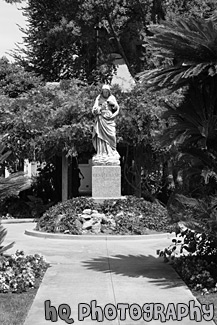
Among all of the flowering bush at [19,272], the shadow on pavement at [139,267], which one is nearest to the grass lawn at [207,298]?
the shadow on pavement at [139,267]

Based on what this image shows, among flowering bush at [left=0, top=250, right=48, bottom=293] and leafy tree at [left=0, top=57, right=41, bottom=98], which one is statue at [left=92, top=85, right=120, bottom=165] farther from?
leafy tree at [left=0, top=57, right=41, bottom=98]

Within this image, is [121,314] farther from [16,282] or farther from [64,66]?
[64,66]

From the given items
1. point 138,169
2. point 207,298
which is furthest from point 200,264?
point 138,169

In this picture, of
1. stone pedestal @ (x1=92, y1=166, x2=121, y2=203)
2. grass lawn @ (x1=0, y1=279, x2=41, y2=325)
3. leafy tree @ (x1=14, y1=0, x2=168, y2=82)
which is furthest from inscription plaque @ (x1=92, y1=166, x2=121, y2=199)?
leafy tree @ (x1=14, y1=0, x2=168, y2=82)

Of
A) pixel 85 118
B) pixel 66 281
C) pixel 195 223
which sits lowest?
pixel 66 281

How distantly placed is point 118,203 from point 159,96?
6.33m

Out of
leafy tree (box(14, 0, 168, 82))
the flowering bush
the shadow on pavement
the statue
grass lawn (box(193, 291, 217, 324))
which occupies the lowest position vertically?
the shadow on pavement

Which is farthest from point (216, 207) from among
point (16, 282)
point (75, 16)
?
point (75, 16)

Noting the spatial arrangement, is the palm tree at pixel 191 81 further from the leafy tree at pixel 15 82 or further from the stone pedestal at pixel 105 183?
the leafy tree at pixel 15 82

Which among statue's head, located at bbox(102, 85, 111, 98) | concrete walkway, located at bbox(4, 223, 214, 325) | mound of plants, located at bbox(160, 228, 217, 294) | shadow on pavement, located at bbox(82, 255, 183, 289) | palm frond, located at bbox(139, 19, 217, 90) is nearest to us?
concrete walkway, located at bbox(4, 223, 214, 325)

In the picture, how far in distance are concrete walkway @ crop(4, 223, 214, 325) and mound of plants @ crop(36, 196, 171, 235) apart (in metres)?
1.77

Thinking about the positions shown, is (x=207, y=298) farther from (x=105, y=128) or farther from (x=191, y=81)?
(x=105, y=128)

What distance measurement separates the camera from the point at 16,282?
7.09 meters

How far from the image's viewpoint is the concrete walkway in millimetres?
5988
